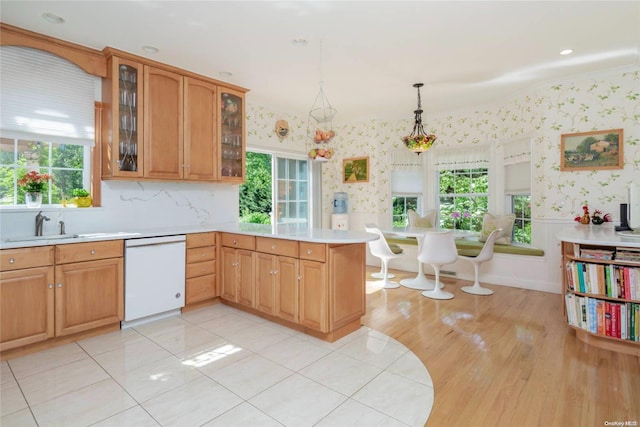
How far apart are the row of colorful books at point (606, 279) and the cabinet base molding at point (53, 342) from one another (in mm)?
4037

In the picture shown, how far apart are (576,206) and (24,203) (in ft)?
19.6

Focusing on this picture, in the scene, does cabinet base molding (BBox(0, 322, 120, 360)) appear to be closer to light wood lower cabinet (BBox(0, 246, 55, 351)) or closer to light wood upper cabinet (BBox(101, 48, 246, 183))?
light wood lower cabinet (BBox(0, 246, 55, 351))

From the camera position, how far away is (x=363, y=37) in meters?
2.93

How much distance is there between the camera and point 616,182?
3.75 metres

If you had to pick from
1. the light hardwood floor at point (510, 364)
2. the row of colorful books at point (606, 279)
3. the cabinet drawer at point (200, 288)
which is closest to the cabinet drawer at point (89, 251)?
the cabinet drawer at point (200, 288)

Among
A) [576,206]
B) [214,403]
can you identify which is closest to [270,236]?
[214,403]

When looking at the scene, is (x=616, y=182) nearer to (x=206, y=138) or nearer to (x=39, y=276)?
(x=206, y=138)

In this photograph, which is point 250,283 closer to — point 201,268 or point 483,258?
point 201,268

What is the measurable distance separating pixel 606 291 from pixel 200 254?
3.68 meters

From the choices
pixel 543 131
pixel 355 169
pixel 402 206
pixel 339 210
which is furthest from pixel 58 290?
pixel 543 131

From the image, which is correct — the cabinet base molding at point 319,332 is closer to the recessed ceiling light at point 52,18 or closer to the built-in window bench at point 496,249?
the built-in window bench at point 496,249

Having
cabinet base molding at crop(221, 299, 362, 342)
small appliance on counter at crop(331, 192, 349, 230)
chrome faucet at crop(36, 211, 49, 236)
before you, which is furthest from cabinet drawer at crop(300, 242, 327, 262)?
small appliance on counter at crop(331, 192, 349, 230)

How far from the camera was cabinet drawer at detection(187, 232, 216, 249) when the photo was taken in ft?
11.2

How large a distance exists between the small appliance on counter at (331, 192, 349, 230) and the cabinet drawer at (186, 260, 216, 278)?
8.98 ft
